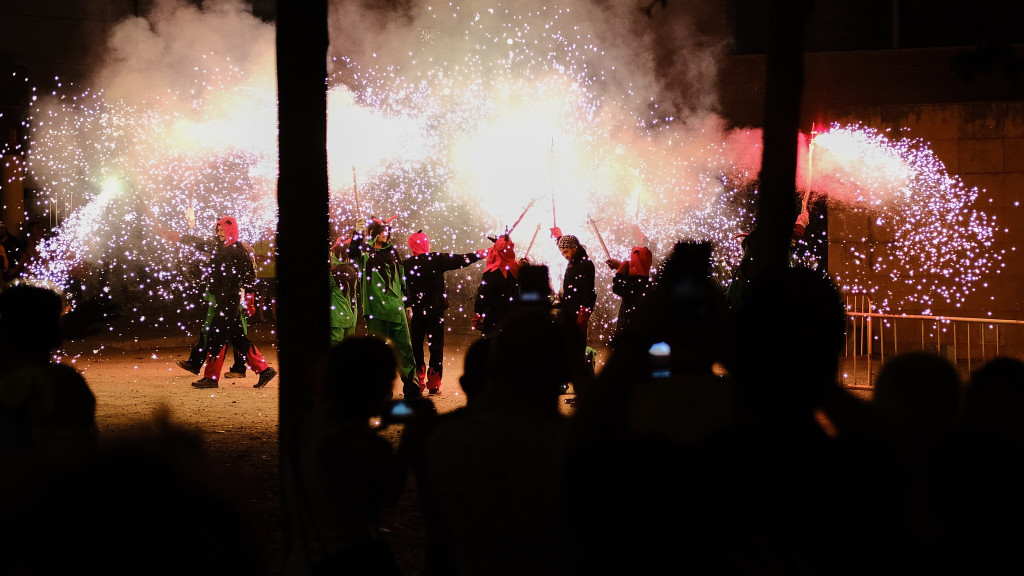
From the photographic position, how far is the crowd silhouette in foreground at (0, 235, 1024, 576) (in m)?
1.31

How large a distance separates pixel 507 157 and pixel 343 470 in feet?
41.9

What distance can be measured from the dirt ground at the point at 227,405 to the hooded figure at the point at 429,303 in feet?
1.04

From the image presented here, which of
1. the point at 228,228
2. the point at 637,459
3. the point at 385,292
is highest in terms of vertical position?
the point at 228,228

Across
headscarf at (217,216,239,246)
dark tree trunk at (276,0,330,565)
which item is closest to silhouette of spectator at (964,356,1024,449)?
dark tree trunk at (276,0,330,565)

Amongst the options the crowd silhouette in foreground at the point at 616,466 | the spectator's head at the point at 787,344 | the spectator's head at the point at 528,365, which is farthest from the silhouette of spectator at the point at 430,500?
the spectator's head at the point at 787,344

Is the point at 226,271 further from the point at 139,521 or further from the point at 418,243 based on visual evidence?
the point at 139,521

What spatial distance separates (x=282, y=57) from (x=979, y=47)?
306 cm

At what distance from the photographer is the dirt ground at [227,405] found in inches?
203

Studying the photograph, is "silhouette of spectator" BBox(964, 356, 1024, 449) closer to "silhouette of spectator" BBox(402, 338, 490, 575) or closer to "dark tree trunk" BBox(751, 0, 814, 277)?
"silhouette of spectator" BBox(402, 338, 490, 575)

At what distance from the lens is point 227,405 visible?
920 centimetres

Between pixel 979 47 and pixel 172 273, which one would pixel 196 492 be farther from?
pixel 172 273

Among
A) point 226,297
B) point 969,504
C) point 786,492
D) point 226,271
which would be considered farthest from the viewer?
point 226,271

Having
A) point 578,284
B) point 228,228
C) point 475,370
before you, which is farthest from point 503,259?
point 475,370

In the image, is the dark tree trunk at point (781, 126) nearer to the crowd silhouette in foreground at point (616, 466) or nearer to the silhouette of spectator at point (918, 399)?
the crowd silhouette in foreground at point (616, 466)
